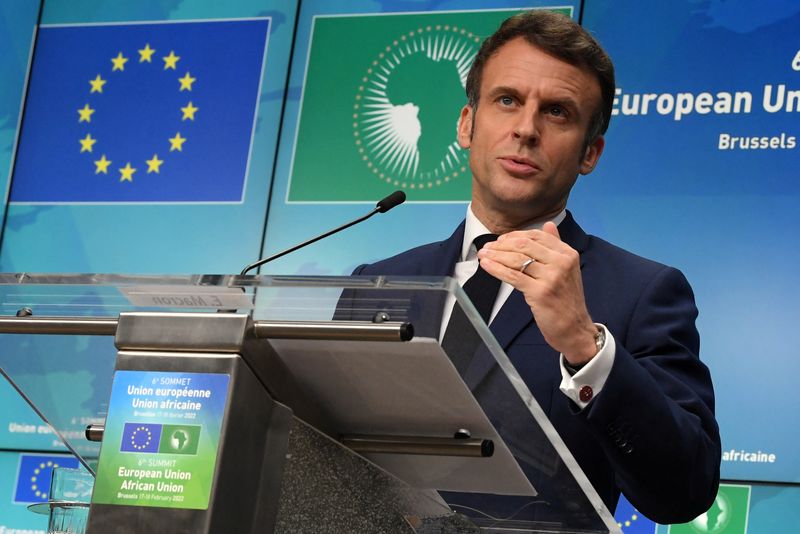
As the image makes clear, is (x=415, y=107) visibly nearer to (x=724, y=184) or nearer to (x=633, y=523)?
(x=724, y=184)

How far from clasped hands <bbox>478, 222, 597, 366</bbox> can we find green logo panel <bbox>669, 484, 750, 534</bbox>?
2143 mm

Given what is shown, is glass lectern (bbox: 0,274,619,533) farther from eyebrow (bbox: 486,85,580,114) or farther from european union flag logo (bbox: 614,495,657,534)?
european union flag logo (bbox: 614,495,657,534)

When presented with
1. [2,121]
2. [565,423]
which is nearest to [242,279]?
[565,423]

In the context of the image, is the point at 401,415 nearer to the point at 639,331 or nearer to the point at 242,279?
the point at 242,279

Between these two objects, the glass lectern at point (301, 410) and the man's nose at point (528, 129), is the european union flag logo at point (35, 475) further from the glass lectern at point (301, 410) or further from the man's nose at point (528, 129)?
the glass lectern at point (301, 410)

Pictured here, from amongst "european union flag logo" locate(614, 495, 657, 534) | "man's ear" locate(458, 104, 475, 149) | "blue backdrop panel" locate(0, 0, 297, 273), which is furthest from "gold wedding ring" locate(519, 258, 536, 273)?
"blue backdrop panel" locate(0, 0, 297, 273)

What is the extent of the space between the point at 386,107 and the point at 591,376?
276 centimetres

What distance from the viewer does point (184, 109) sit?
14.3 feet

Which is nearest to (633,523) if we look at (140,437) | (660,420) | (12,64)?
(660,420)

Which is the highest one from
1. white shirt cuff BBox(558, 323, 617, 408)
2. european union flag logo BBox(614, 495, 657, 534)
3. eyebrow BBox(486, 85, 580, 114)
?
eyebrow BBox(486, 85, 580, 114)

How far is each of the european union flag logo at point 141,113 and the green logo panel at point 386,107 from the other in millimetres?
241

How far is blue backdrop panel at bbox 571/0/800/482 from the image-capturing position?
344 cm

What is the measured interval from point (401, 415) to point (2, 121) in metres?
3.72

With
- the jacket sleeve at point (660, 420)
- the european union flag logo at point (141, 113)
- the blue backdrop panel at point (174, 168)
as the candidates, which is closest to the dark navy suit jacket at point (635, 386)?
the jacket sleeve at point (660, 420)
